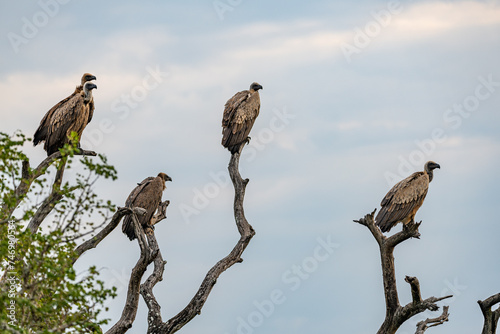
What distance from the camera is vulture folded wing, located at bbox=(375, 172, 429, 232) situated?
1555cm

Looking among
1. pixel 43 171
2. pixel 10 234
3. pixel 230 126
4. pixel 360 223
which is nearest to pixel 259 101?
pixel 230 126

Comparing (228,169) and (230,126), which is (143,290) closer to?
(228,169)

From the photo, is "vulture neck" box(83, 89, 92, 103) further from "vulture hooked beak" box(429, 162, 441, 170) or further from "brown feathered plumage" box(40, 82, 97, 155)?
"vulture hooked beak" box(429, 162, 441, 170)

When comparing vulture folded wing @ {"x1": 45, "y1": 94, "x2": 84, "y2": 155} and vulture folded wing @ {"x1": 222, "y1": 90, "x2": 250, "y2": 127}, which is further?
vulture folded wing @ {"x1": 222, "y1": 90, "x2": 250, "y2": 127}

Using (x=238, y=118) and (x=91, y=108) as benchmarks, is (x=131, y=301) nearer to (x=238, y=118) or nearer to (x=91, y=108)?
(x=91, y=108)

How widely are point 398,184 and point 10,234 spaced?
27.4ft

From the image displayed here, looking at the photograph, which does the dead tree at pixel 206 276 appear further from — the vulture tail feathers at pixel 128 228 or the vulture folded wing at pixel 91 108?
the vulture folded wing at pixel 91 108

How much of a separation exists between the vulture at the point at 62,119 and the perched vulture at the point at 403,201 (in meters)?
5.82

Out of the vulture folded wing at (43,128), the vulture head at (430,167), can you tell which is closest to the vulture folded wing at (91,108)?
the vulture folded wing at (43,128)

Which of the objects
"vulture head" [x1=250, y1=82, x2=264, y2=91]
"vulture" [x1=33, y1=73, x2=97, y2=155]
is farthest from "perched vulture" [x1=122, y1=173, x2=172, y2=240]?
"vulture head" [x1=250, y1=82, x2=264, y2=91]

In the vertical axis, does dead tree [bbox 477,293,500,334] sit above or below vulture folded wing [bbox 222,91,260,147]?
below

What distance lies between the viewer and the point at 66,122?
48.3 feet

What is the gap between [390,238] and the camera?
1348cm

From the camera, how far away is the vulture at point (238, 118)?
16.5 metres
